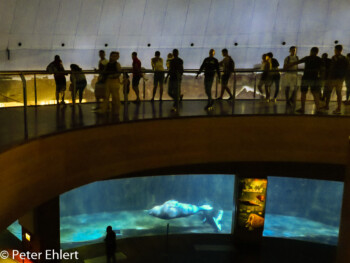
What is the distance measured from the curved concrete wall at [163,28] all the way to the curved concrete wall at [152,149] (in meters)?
9.79

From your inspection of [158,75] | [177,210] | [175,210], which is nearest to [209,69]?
[158,75]

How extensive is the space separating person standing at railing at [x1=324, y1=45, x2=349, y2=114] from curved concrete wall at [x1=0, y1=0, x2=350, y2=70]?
10882mm

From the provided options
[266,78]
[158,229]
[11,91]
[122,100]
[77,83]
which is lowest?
[158,229]

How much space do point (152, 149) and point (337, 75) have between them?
4528 millimetres

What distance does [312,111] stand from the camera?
9547mm

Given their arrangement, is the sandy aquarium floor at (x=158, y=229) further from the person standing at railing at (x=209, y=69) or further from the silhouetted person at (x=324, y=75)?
the silhouetted person at (x=324, y=75)

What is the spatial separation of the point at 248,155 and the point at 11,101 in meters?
5.74

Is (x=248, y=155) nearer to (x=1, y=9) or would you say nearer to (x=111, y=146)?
(x=111, y=146)

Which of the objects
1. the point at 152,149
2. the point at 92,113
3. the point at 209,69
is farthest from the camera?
the point at 209,69

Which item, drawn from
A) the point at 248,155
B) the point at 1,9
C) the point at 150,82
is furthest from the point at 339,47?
the point at 1,9

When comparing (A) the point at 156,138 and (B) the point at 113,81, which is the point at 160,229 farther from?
(B) the point at 113,81

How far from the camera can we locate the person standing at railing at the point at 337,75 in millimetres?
9141

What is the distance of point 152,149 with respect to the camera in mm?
8633

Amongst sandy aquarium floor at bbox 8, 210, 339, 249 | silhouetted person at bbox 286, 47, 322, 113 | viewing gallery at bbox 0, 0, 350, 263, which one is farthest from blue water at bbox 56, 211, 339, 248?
silhouetted person at bbox 286, 47, 322, 113
